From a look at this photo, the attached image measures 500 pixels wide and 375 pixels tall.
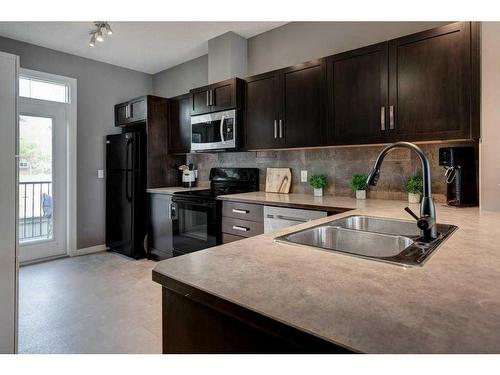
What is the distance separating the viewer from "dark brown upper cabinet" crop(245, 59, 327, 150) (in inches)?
104

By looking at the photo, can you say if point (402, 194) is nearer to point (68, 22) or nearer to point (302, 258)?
point (302, 258)

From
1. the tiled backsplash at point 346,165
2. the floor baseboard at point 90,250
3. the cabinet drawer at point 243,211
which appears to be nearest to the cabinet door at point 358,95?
the tiled backsplash at point 346,165

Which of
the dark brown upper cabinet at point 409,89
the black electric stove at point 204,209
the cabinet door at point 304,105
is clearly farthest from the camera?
the black electric stove at point 204,209

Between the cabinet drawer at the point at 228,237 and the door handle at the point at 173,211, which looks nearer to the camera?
the cabinet drawer at the point at 228,237

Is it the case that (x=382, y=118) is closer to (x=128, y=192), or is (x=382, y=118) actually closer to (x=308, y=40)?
(x=308, y=40)

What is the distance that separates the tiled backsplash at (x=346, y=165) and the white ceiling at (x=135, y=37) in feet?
4.75

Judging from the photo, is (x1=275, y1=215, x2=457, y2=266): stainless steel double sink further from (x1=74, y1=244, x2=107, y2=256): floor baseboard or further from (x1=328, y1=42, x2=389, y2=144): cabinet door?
(x1=74, y1=244, x2=107, y2=256): floor baseboard

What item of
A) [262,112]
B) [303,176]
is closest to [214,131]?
[262,112]

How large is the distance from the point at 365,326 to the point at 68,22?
3.95 metres

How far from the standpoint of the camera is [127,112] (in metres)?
4.18

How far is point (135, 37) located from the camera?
3.51 meters

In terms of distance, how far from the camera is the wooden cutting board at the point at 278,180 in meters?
3.21

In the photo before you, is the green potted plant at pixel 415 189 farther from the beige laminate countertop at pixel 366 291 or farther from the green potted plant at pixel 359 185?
the beige laminate countertop at pixel 366 291
